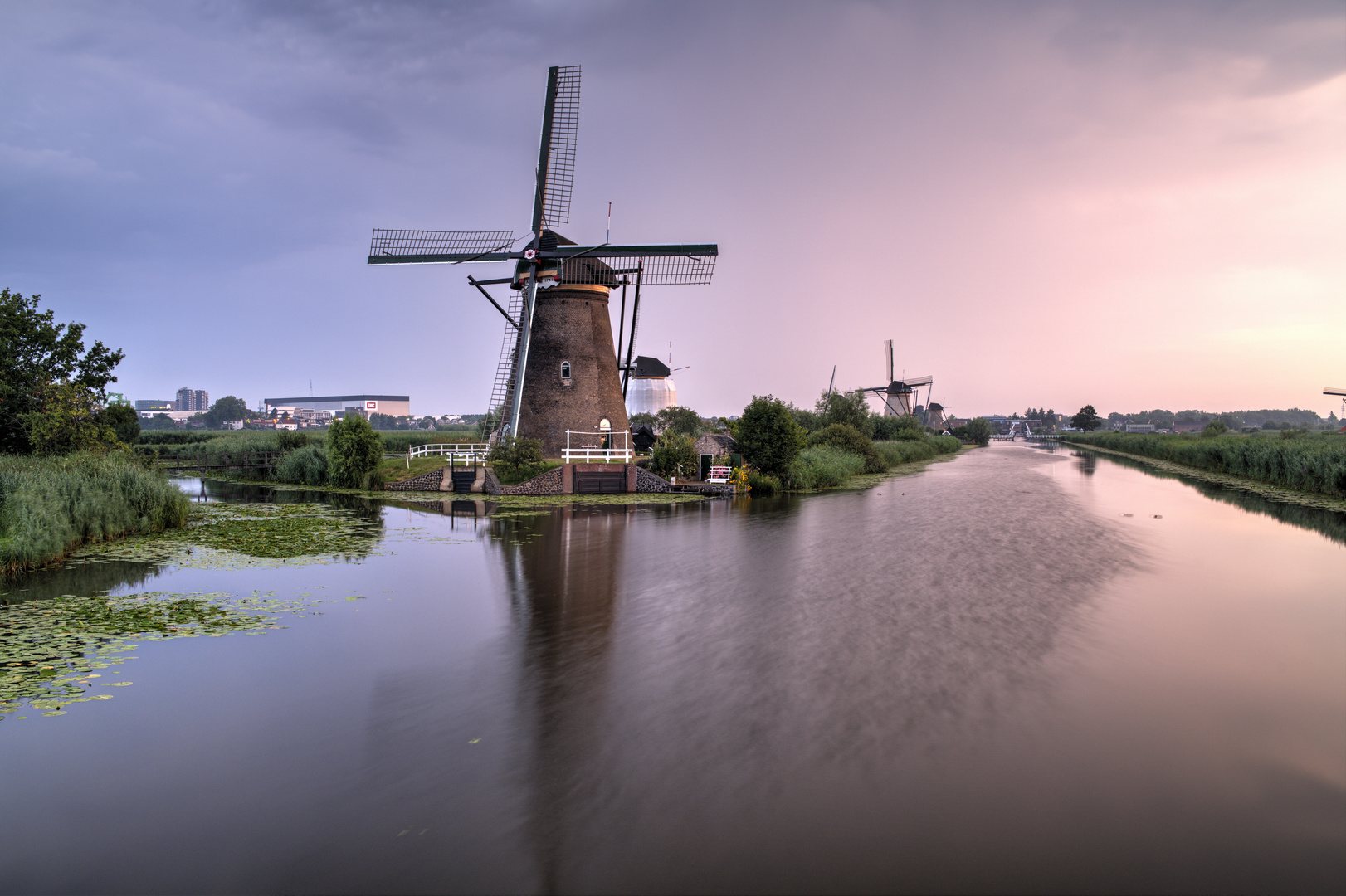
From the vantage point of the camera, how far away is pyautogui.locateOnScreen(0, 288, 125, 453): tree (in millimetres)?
17625

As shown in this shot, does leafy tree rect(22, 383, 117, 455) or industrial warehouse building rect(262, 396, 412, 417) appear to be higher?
industrial warehouse building rect(262, 396, 412, 417)

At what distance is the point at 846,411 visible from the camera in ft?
143

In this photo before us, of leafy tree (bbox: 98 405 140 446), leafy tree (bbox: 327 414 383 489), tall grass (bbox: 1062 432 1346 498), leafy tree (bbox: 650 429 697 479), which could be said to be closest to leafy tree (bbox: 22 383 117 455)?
leafy tree (bbox: 327 414 383 489)

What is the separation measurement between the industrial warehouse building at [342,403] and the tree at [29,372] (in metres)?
120

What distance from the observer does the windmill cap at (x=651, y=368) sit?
192ft

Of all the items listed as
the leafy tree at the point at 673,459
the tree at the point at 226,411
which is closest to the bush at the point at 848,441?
the leafy tree at the point at 673,459

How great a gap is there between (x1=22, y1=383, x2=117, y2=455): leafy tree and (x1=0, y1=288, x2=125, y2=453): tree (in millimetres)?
27

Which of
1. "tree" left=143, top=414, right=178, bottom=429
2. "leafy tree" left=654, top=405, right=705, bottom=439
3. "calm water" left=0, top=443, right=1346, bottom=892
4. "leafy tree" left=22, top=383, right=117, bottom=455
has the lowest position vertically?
"calm water" left=0, top=443, right=1346, bottom=892

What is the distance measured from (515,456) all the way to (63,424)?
36.8 ft

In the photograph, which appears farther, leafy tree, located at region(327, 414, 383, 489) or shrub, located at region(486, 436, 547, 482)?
leafy tree, located at region(327, 414, 383, 489)

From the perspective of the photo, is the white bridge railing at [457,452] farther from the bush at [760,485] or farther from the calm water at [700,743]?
the calm water at [700,743]

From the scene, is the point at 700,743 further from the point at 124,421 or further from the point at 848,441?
the point at 124,421

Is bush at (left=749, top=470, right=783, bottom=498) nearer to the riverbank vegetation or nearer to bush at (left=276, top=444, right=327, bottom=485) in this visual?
the riverbank vegetation

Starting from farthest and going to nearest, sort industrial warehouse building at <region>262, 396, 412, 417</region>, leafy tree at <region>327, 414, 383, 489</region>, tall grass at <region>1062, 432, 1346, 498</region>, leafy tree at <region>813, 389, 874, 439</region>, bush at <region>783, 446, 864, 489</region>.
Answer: industrial warehouse building at <region>262, 396, 412, 417</region>
leafy tree at <region>813, 389, 874, 439</region>
bush at <region>783, 446, 864, 489</region>
leafy tree at <region>327, 414, 383, 489</region>
tall grass at <region>1062, 432, 1346, 498</region>
